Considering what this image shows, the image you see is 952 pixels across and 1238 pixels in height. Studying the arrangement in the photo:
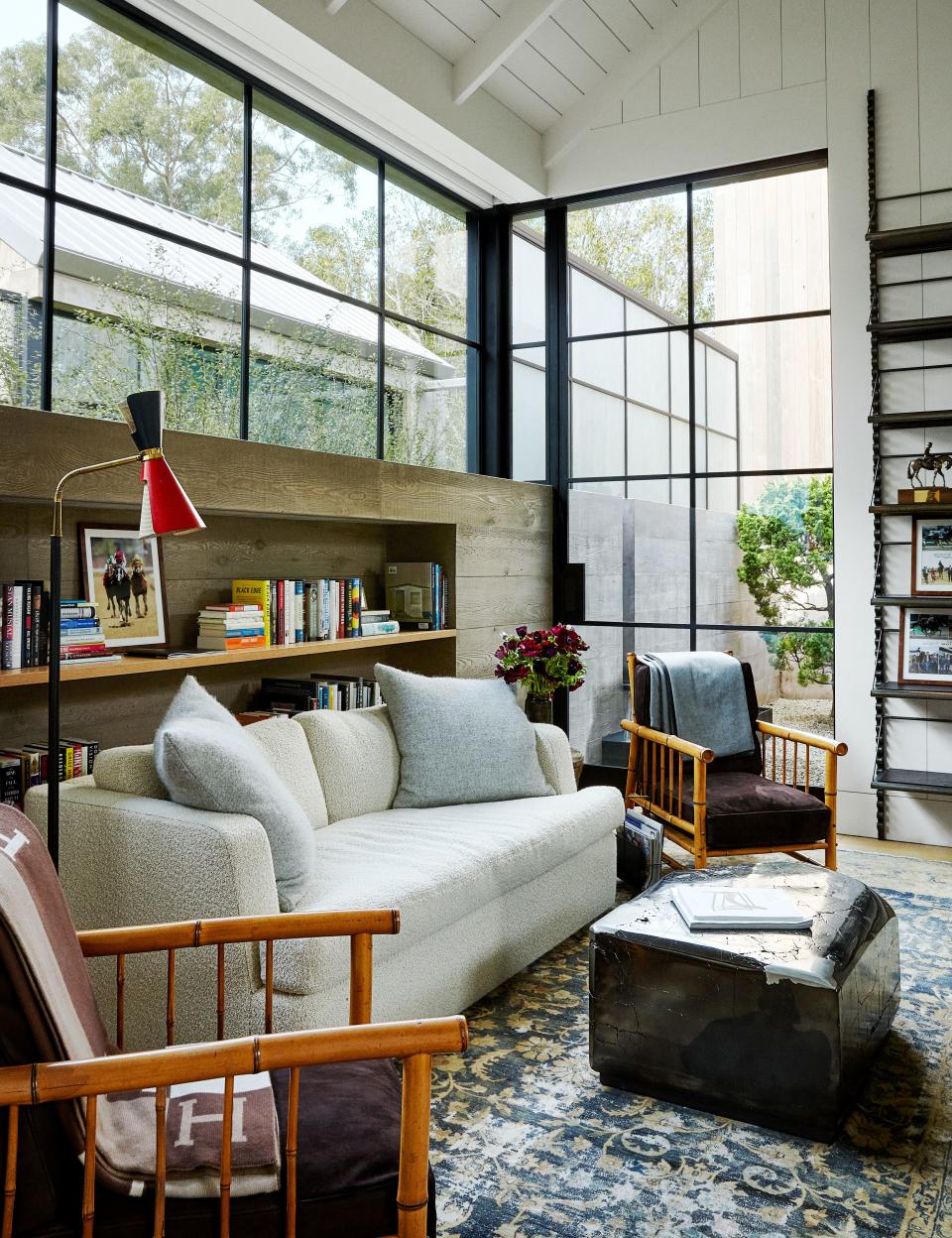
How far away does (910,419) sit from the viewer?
4223mm

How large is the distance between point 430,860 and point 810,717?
2.66 meters

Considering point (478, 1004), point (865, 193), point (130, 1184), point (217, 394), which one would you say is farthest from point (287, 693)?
point (865, 193)

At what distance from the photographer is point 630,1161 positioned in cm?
200

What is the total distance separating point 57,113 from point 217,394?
0.97m

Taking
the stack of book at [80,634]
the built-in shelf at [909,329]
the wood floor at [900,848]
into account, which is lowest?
the wood floor at [900,848]

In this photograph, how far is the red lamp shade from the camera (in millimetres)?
1971

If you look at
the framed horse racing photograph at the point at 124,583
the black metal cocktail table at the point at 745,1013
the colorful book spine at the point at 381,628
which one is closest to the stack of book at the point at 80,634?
the framed horse racing photograph at the point at 124,583

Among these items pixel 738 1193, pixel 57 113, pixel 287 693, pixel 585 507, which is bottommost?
pixel 738 1193

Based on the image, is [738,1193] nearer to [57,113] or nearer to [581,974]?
[581,974]

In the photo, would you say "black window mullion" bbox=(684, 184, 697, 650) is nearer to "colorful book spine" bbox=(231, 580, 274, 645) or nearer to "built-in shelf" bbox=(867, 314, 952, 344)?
"built-in shelf" bbox=(867, 314, 952, 344)

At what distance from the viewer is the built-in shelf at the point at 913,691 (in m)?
4.14

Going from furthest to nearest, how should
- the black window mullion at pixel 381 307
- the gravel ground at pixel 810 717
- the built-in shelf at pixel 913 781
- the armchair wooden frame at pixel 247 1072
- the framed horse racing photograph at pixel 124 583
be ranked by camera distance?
the gravel ground at pixel 810 717
the black window mullion at pixel 381 307
the built-in shelf at pixel 913 781
the framed horse racing photograph at pixel 124 583
the armchair wooden frame at pixel 247 1072

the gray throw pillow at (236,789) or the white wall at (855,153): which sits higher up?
the white wall at (855,153)

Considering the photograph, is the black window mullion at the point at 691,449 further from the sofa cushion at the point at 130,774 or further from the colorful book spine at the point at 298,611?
the sofa cushion at the point at 130,774
